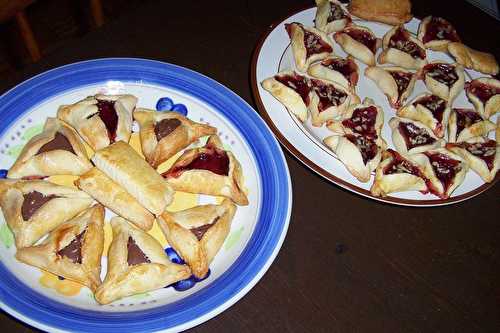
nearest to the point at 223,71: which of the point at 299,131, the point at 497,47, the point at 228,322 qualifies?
the point at 299,131

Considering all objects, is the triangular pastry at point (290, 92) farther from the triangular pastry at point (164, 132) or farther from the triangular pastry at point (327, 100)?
the triangular pastry at point (164, 132)

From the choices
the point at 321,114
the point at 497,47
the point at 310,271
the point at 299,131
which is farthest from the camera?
the point at 497,47

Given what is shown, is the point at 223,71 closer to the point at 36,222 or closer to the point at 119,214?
the point at 119,214

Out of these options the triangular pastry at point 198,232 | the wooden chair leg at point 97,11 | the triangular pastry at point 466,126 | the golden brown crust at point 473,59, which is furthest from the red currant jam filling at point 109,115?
the golden brown crust at point 473,59

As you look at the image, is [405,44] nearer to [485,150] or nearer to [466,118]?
[466,118]

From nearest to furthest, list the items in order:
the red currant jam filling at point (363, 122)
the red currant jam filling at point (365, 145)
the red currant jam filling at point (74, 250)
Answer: the red currant jam filling at point (74, 250)
the red currant jam filling at point (365, 145)
the red currant jam filling at point (363, 122)

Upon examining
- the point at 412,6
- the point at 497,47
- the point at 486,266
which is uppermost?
the point at 412,6

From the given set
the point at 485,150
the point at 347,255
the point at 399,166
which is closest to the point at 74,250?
the point at 347,255
